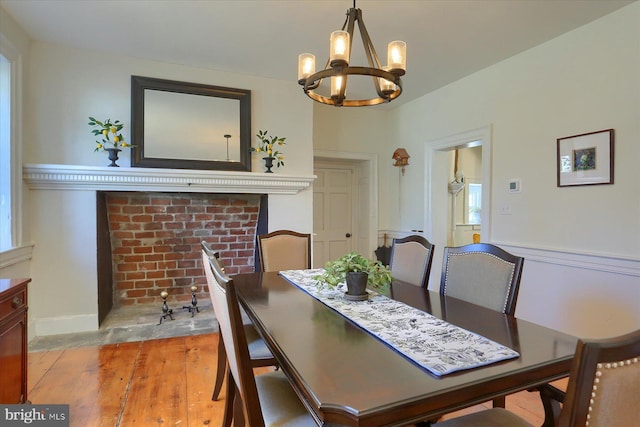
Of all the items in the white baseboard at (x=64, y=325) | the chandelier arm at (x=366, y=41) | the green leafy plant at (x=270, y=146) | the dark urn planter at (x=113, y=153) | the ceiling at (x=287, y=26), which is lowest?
the white baseboard at (x=64, y=325)

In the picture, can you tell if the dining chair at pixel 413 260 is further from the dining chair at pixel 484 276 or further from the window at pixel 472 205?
the window at pixel 472 205

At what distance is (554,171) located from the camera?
2.68 m

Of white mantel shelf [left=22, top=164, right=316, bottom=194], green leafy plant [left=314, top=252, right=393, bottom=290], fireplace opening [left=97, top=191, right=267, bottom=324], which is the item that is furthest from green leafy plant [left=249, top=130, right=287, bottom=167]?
green leafy plant [left=314, top=252, right=393, bottom=290]

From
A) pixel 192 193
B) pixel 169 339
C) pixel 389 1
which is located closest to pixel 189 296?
pixel 169 339

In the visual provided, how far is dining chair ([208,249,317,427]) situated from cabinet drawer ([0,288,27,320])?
975mm

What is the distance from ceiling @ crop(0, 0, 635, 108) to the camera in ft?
7.38

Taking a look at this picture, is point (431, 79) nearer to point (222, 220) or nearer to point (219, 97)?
point (219, 97)

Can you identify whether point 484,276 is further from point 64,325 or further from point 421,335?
point 64,325

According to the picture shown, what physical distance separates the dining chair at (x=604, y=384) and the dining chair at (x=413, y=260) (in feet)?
4.48

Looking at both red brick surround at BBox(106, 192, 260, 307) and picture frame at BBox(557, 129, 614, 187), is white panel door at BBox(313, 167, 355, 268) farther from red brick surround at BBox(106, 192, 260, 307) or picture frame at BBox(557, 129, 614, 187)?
picture frame at BBox(557, 129, 614, 187)

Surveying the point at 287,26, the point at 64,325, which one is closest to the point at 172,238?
the point at 64,325

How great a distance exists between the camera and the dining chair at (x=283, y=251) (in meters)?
2.62

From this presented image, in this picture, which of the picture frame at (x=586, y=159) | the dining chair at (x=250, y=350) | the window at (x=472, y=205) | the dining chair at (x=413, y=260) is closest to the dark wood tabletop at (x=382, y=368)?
the dining chair at (x=250, y=350)

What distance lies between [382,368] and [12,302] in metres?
1.67
